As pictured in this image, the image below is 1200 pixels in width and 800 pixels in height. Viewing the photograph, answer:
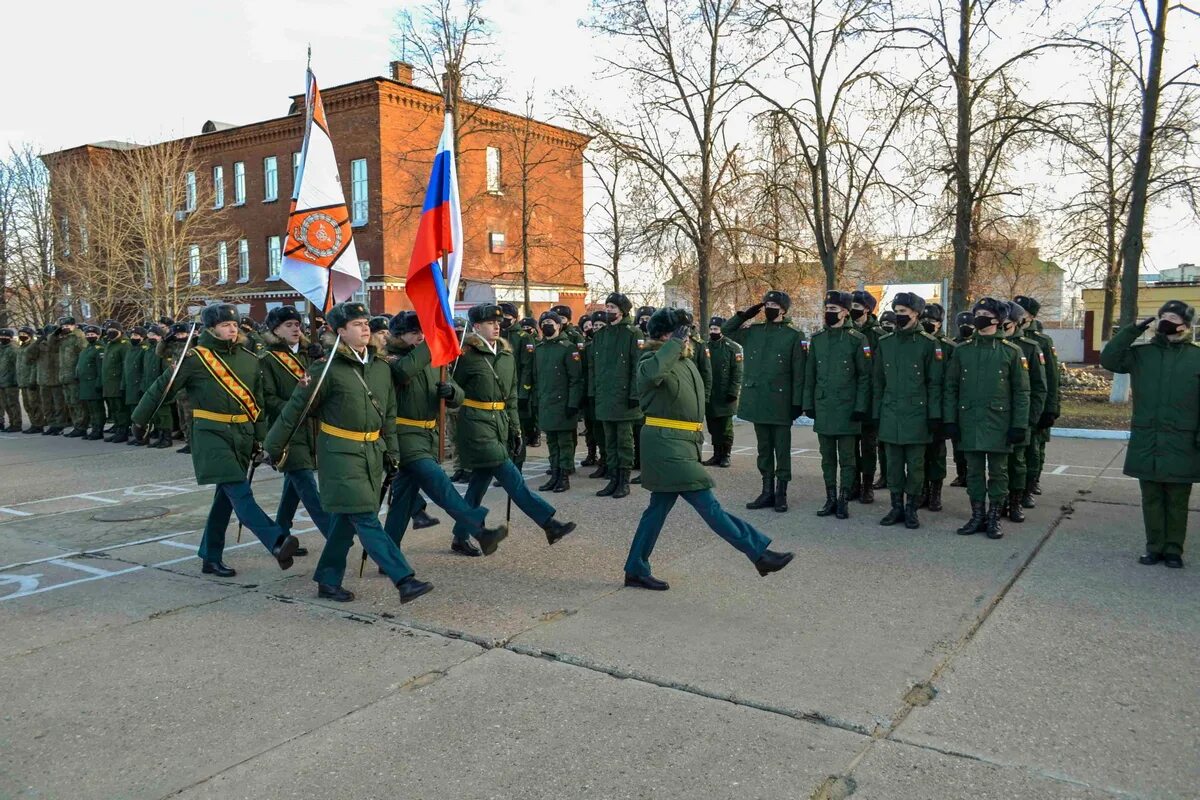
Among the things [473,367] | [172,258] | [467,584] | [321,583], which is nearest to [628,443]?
[473,367]

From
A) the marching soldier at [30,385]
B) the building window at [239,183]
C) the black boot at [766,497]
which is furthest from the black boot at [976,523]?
the building window at [239,183]

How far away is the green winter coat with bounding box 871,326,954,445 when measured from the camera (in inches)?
315

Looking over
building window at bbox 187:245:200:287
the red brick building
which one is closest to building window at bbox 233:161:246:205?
the red brick building

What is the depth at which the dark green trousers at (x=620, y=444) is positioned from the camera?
382 inches

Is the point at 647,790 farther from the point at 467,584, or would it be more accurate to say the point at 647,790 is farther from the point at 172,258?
the point at 172,258

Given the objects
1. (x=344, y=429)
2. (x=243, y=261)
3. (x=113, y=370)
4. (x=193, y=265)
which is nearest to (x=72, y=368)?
(x=113, y=370)

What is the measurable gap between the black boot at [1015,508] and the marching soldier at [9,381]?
17963 millimetres

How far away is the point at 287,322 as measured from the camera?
23.2 feet

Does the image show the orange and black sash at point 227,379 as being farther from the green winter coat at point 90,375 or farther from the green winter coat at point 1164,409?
the green winter coat at point 90,375

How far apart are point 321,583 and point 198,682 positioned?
56.1 inches

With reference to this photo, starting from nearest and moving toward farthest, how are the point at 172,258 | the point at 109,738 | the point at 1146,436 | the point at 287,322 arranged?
the point at 109,738
the point at 1146,436
the point at 287,322
the point at 172,258

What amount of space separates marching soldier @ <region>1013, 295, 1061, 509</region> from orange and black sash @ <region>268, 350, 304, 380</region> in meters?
6.53

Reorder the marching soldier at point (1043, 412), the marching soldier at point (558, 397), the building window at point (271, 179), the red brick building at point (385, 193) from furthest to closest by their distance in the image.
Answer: the building window at point (271, 179), the red brick building at point (385, 193), the marching soldier at point (558, 397), the marching soldier at point (1043, 412)

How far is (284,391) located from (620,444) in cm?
385
